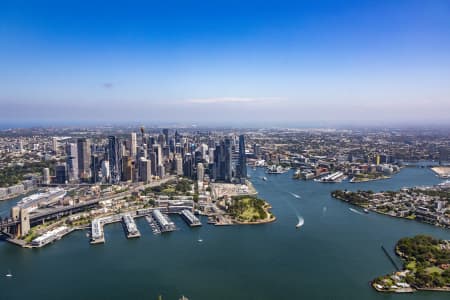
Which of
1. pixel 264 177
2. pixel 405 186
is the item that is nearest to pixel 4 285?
pixel 264 177

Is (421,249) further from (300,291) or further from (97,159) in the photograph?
(97,159)

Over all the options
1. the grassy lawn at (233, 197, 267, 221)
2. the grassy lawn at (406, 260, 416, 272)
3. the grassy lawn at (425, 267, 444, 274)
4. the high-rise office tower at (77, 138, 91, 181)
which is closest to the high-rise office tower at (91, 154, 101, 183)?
the high-rise office tower at (77, 138, 91, 181)

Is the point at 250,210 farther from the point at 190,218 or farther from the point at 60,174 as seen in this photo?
the point at 60,174

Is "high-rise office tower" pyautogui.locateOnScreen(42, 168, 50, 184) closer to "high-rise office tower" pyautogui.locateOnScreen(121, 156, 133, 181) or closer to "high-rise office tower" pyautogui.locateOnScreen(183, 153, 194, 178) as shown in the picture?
"high-rise office tower" pyautogui.locateOnScreen(121, 156, 133, 181)

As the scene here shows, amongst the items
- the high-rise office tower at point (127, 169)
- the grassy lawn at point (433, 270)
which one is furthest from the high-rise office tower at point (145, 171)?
the grassy lawn at point (433, 270)

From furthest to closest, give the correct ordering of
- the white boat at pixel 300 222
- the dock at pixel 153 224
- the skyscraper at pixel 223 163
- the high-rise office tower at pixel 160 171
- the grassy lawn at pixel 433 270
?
the high-rise office tower at pixel 160 171 < the skyscraper at pixel 223 163 < the white boat at pixel 300 222 < the dock at pixel 153 224 < the grassy lawn at pixel 433 270

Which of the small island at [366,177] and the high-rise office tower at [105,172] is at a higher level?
the high-rise office tower at [105,172]

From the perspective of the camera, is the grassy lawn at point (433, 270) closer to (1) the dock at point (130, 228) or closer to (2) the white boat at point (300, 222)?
(2) the white boat at point (300, 222)
